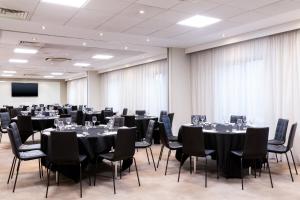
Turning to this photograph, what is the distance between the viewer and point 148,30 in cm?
664

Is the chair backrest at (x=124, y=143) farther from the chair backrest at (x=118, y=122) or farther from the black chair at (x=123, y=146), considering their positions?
the chair backrest at (x=118, y=122)

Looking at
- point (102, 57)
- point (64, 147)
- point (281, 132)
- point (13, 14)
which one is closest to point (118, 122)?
point (64, 147)

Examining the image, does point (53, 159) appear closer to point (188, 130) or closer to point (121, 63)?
point (188, 130)

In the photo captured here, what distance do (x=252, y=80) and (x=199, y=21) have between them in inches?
83.0

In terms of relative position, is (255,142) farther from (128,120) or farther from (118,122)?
(128,120)

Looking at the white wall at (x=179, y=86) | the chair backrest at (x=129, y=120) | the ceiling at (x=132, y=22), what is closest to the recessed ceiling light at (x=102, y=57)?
the ceiling at (x=132, y=22)

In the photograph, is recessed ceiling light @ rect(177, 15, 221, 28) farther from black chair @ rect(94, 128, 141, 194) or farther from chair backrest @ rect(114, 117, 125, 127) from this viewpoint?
black chair @ rect(94, 128, 141, 194)

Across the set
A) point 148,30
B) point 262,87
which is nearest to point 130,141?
point 148,30

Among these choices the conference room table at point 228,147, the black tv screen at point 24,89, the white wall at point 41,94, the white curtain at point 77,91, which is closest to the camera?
the conference room table at point 228,147

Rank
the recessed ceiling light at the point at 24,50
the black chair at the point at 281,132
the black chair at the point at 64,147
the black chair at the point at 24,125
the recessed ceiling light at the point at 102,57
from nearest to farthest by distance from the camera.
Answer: the black chair at the point at 64,147, the black chair at the point at 281,132, the black chair at the point at 24,125, the recessed ceiling light at the point at 24,50, the recessed ceiling light at the point at 102,57

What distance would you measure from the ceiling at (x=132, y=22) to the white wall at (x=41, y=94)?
40.8 ft

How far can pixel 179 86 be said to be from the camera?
883 cm

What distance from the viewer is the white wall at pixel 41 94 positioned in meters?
19.8

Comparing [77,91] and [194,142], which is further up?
[77,91]
